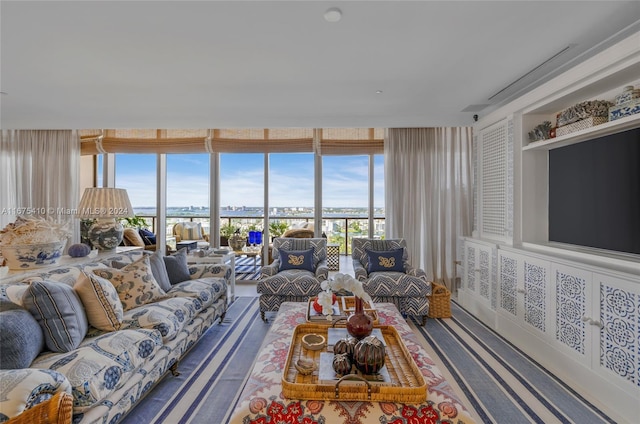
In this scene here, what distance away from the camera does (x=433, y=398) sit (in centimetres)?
135

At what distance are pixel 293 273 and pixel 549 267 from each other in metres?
2.40

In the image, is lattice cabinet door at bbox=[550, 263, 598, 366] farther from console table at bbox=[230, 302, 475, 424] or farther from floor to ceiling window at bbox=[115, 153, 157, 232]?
floor to ceiling window at bbox=[115, 153, 157, 232]

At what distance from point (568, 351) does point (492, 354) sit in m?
0.54

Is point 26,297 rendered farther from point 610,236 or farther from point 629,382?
point 610,236

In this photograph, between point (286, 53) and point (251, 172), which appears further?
point (251, 172)

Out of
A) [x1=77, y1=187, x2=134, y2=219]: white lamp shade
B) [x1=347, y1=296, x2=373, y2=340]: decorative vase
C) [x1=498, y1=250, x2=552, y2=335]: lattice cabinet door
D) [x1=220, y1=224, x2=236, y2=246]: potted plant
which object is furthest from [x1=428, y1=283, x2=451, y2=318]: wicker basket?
[x1=77, y1=187, x2=134, y2=219]: white lamp shade

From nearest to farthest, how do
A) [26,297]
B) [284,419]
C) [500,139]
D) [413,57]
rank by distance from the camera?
[284,419] → [26,297] → [413,57] → [500,139]

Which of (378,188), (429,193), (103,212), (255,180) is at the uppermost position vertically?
(255,180)

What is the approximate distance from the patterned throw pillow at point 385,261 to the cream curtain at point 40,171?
15.1ft

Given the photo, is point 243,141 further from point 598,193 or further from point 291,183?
point 598,193

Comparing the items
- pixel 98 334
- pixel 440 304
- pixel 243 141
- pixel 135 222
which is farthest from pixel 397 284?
pixel 135 222

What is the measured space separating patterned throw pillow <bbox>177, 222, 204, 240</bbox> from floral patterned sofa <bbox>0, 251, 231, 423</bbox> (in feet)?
8.06

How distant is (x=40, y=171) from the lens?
457 centimetres

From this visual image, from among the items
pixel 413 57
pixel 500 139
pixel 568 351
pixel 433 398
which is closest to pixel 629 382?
pixel 568 351
